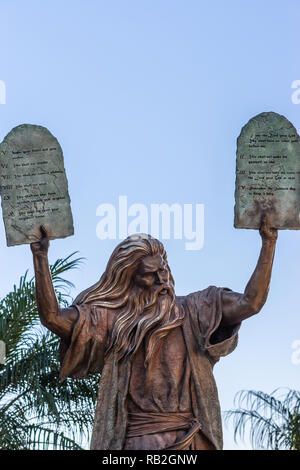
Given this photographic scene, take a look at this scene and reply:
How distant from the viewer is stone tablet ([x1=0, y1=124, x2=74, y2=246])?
11.1 meters

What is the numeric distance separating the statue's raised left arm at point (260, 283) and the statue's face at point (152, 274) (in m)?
0.58

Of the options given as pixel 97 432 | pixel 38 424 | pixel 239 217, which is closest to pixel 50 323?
pixel 97 432

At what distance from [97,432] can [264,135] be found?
2.62m

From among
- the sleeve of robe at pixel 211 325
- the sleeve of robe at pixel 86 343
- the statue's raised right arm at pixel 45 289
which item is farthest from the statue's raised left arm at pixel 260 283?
the statue's raised right arm at pixel 45 289

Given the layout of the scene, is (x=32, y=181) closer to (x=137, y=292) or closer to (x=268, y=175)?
(x=137, y=292)

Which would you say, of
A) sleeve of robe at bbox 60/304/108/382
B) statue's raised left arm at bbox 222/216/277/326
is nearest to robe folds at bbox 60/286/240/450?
sleeve of robe at bbox 60/304/108/382

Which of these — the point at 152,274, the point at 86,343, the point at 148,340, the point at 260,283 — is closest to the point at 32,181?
the point at 152,274

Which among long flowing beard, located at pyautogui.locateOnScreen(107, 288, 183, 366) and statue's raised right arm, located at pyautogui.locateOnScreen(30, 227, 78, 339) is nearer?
statue's raised right arm, located at pyautogui.locateOnScreen(30, 227, 78, 339)

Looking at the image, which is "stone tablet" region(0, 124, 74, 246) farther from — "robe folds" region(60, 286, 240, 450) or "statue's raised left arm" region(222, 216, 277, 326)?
"statue's raised left arm" region(222, 216, 277, 326)

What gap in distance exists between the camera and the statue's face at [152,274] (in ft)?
36.8

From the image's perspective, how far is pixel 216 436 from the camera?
10914 millimetres

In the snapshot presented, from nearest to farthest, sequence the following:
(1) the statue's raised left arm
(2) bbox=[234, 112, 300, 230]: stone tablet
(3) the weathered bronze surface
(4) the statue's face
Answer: (3) the weathered bronze surface
(1) the statue's raised left arm
(2) bbox=[234, 112, 300, 230]: stone tablet
(4) the statue's face

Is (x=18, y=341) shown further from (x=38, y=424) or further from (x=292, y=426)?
(x=292, y=426)

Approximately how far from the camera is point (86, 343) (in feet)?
36.7
